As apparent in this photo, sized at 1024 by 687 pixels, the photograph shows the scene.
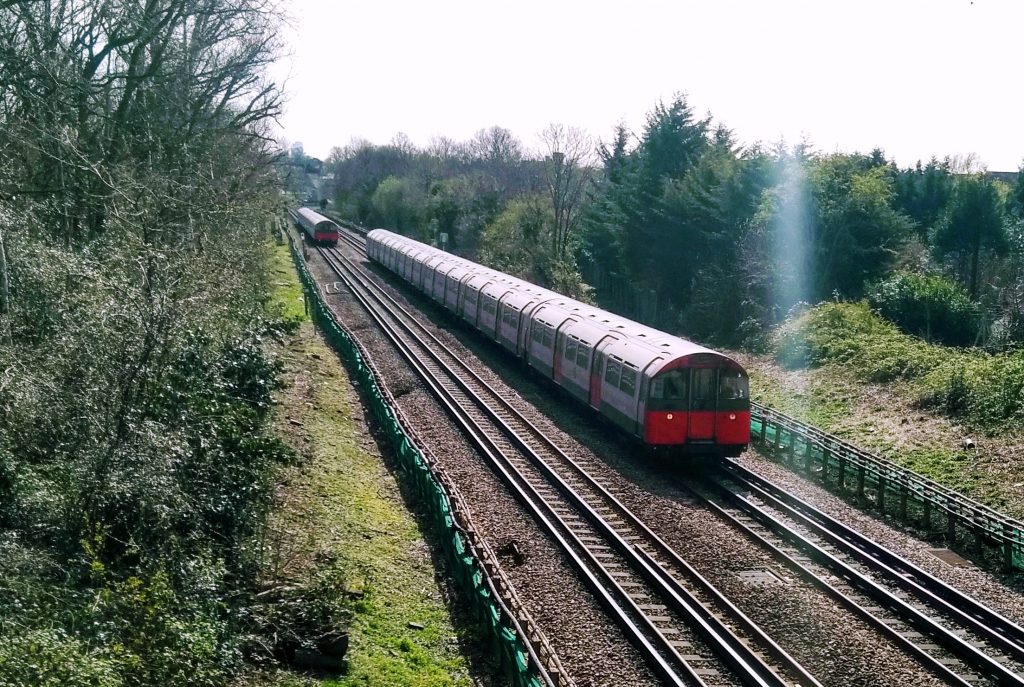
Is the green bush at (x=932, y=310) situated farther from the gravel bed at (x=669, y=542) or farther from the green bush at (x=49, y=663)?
the green bush at (x=49, y=663)

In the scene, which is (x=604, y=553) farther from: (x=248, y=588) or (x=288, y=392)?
(x=288, y=392)

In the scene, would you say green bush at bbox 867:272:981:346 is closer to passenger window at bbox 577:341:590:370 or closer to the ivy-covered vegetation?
passenger window at bbox 577:341:590:370

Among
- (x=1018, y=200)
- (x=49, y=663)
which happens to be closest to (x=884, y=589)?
(x=49, y=663)

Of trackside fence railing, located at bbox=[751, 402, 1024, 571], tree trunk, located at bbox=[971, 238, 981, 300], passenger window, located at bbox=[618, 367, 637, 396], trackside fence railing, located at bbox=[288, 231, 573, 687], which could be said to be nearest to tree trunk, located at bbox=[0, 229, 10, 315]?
trackside fence railing, located at bbox=[288, 231, 573, 687]

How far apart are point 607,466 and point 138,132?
46.3 ft

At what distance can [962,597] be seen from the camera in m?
13.7

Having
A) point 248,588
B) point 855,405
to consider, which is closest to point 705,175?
point 855,405

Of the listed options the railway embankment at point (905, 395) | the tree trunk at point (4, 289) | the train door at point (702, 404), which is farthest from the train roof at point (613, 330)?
the tree trunk at point (4, 289)

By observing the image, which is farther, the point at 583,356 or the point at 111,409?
the point at 583,356

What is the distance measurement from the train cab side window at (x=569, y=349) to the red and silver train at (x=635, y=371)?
1.0 inches

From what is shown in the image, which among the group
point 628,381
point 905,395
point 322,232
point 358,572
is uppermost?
point 322,232

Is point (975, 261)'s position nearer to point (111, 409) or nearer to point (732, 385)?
point (732, 385)

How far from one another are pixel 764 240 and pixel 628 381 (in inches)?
729

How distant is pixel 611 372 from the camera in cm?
2222
